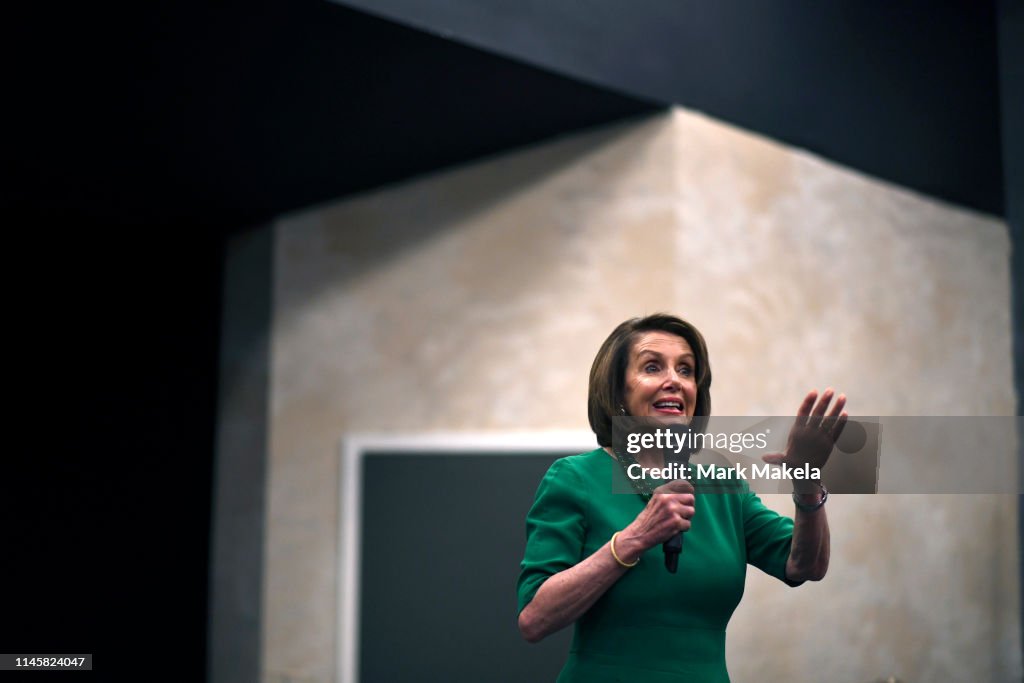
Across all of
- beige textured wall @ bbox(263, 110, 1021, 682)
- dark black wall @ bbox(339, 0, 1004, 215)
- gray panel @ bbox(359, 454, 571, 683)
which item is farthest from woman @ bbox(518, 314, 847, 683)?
gray panel @ bbox(359, 454, 571, 683)

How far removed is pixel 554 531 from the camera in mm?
1521

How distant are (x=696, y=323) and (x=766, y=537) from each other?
5.70 feet

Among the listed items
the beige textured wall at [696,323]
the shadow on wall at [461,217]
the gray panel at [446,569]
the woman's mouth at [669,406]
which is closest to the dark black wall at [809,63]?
the beige textured wall at [696,323]

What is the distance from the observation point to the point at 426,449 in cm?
404

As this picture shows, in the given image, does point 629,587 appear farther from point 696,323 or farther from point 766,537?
point 696,323

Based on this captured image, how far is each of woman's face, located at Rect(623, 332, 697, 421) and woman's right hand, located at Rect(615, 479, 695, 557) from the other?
4.8 inches

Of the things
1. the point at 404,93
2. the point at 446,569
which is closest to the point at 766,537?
the point at 404,93

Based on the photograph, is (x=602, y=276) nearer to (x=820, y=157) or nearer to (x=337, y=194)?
(x=820, y=157)

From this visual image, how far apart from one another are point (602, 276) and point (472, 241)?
65 centimetres

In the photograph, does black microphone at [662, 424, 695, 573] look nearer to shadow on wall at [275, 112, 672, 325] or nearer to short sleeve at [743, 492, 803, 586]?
short sleeve at [743, 492, 803, 586]

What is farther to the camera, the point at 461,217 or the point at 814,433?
the point at 461,217

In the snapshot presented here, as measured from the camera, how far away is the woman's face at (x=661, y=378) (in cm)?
152

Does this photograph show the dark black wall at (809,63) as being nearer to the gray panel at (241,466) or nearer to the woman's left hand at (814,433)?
the woman's left hand at (814,433)

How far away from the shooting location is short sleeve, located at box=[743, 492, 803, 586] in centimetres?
163
